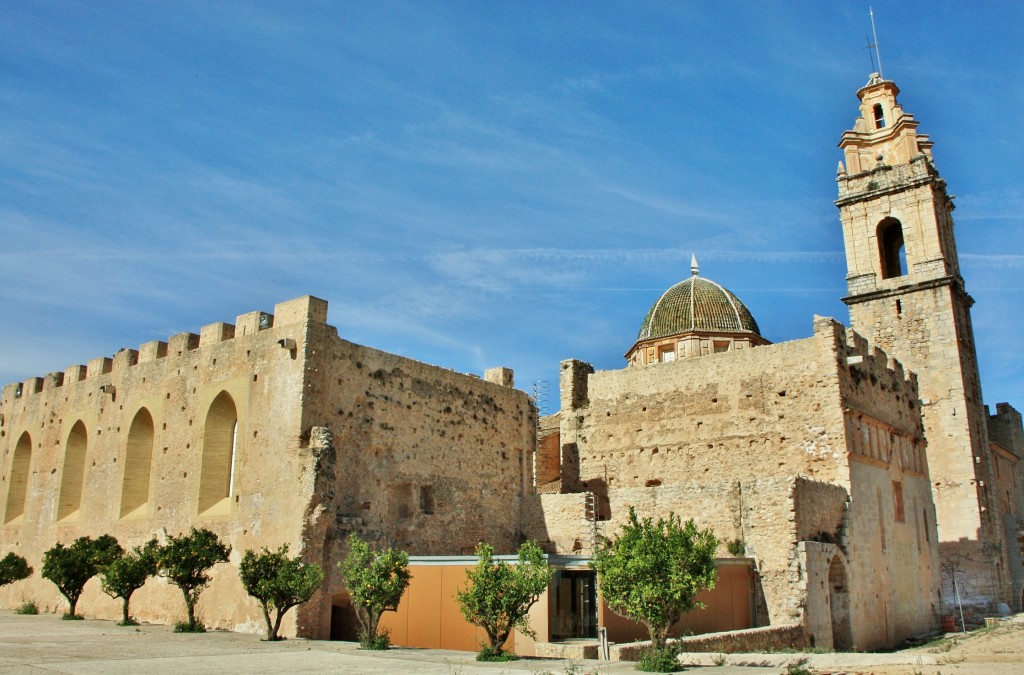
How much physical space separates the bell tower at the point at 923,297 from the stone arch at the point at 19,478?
29.4 m

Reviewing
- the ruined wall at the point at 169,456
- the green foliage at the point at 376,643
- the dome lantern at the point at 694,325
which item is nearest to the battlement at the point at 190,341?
the ruined wall at the point at 169,456

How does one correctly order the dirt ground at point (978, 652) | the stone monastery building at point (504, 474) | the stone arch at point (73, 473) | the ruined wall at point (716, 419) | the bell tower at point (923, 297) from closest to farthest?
the dirt ground at point (978, 652) < the stone monastery building at point (504, 474) < the ruined wall at point (716, 419) < the stone arch at point (73, 473) < the bell tower at point (923, 297)

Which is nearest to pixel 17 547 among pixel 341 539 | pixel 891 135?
pixel 341 539

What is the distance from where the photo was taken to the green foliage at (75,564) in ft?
65.7

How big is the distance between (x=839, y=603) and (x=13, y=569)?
71.3ft

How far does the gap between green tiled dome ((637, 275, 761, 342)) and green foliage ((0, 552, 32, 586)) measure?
69.8 ft

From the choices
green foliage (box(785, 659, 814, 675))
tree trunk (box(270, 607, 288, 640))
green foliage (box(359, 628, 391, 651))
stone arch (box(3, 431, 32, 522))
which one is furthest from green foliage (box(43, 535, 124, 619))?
green foliage (box(785, 659, 814, 675))

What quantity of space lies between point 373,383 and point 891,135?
2528 cm

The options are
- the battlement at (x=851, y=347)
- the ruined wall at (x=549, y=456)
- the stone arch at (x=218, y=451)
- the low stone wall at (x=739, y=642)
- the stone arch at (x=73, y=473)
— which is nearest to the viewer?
the low stone wall at (x=739, y=642)

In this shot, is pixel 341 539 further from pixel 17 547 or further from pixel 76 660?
pixel 17 547

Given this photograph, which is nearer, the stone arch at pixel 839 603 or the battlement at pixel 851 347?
the stone arch at pixel 839 603

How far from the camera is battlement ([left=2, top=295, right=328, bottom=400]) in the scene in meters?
19.2

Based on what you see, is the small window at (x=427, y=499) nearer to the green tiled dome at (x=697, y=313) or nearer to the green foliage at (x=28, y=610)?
the green foliage at (x=28, y=610)

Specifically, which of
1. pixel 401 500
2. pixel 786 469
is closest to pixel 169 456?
pixel 401 500
